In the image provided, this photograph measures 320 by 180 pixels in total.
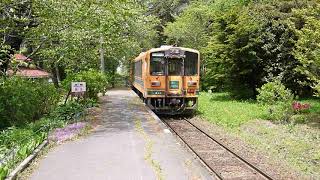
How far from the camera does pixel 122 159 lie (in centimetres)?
1026

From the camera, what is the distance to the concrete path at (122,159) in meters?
8.86

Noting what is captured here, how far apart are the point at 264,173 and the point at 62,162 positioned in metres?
4.34

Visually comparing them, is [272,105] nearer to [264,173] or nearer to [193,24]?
[264,173]

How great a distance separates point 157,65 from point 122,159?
11.0 metres

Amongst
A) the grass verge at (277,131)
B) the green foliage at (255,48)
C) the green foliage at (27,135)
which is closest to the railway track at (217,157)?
the grass verge at (277,131)

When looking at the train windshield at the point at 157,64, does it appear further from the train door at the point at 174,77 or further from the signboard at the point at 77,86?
the signboard at the point at 77,86

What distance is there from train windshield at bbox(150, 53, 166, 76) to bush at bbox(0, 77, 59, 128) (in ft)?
16.1

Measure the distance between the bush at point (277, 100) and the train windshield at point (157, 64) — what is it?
14.8 ft

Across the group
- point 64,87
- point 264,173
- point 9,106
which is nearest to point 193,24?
point 64,87

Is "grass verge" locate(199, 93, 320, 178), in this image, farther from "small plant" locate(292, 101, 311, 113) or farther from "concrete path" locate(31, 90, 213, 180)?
"concrete path" locate(31, 90, 213, 180)

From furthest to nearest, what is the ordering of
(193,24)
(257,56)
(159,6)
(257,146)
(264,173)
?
(159,6), (193,24), (257,56), (257,146), (264,173)

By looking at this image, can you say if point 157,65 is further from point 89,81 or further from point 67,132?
point 67,132

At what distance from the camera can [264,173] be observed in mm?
9953

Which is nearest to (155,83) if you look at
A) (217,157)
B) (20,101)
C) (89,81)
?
(89,81)
